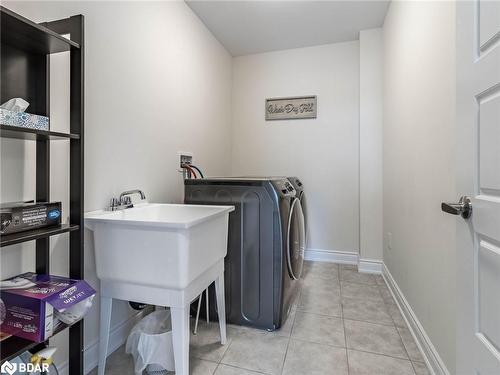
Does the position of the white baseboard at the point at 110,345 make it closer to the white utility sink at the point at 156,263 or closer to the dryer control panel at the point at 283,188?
the white utility sink at the point at 156,263

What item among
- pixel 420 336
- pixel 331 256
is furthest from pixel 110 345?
pixel 331 256

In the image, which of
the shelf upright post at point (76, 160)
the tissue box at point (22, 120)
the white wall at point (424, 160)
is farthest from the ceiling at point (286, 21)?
the tissue box at point (22, 120)

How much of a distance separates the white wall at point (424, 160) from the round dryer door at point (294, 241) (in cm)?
73

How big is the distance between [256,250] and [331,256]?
159 cm

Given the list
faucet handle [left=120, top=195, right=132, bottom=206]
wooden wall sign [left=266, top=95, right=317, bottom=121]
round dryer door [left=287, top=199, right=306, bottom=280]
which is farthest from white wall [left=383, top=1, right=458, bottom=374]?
faucet handle [left=120, top=195, right=132, bottom=206]

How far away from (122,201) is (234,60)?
8.13 feet

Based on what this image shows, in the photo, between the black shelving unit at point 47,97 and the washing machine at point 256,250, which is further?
the washing machine at point 256,250

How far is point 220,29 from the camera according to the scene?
260cm

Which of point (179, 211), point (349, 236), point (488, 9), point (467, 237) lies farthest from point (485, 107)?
point (349, 236)

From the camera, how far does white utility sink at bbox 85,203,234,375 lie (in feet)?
3.46

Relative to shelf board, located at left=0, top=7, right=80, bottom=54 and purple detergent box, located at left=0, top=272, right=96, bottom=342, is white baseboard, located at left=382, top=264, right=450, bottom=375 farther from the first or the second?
shelf board, located at left=0, top=7, right=80, bottom=54

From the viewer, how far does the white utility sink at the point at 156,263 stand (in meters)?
1.05

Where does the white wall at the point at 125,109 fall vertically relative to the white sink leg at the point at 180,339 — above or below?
above

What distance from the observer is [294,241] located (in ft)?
6.07
